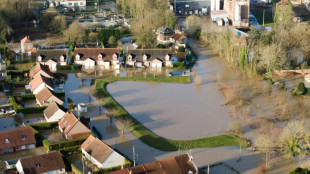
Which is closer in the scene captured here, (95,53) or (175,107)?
(175,107)

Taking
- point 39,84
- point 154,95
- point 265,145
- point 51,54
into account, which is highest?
point 51,54

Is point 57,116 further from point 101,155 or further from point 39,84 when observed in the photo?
point 101,155

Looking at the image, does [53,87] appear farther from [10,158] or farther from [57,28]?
[57,28]

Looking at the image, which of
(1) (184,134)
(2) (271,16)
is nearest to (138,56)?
(1) (184,134)

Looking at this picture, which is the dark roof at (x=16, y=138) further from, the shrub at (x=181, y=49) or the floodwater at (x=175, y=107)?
the shrub at (x=181, y=49)

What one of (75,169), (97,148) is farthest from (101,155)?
(75,169)

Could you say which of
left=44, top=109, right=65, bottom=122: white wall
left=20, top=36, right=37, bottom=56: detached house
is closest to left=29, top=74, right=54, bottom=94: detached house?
left=44, top=109, right=65, bottom=122: white wall
